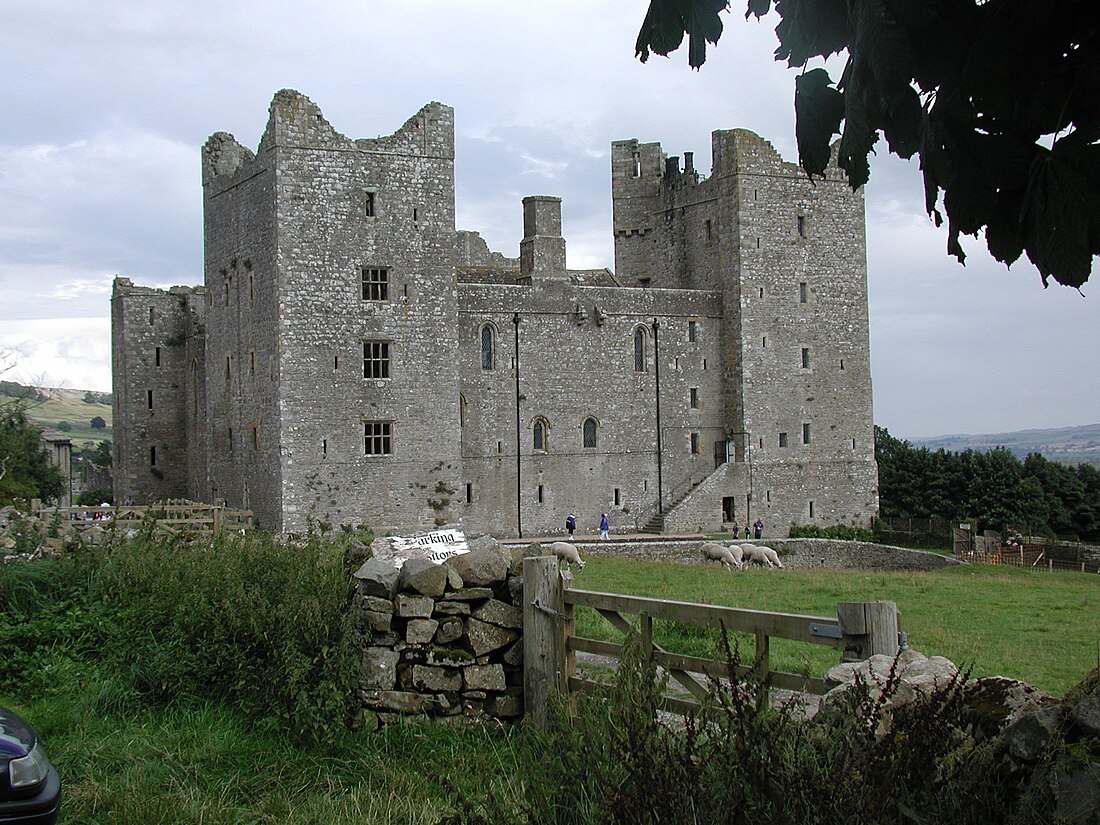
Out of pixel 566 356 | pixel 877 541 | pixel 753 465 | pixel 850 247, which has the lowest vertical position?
pixel 877 541

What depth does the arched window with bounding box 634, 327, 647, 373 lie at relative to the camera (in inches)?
1588

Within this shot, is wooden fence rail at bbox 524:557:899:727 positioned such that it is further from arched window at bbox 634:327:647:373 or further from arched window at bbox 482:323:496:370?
arched window at bbox 634:327:647:373

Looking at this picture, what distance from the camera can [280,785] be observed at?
26.7 feet

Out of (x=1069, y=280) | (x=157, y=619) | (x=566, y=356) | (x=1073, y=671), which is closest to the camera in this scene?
(x=1069, y=280)

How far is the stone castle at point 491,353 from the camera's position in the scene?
3369cm

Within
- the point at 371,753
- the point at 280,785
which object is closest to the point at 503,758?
the point at 371,753

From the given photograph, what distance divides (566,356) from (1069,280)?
118 feet

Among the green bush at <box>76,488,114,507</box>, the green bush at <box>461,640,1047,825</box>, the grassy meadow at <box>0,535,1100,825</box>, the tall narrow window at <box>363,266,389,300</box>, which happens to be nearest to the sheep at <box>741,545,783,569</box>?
the tall narrow window at <box>363,266,389,300</box>

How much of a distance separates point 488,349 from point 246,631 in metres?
28.4

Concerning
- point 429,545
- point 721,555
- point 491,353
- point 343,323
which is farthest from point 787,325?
point 429,545

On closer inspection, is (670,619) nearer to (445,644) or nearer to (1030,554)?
(445,644)

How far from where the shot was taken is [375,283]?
34.3 meters

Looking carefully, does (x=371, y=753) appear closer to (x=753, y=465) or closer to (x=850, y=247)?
(x=753, y=465)

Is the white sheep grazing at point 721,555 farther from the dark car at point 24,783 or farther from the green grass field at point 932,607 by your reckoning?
the dark car at point 24,783
